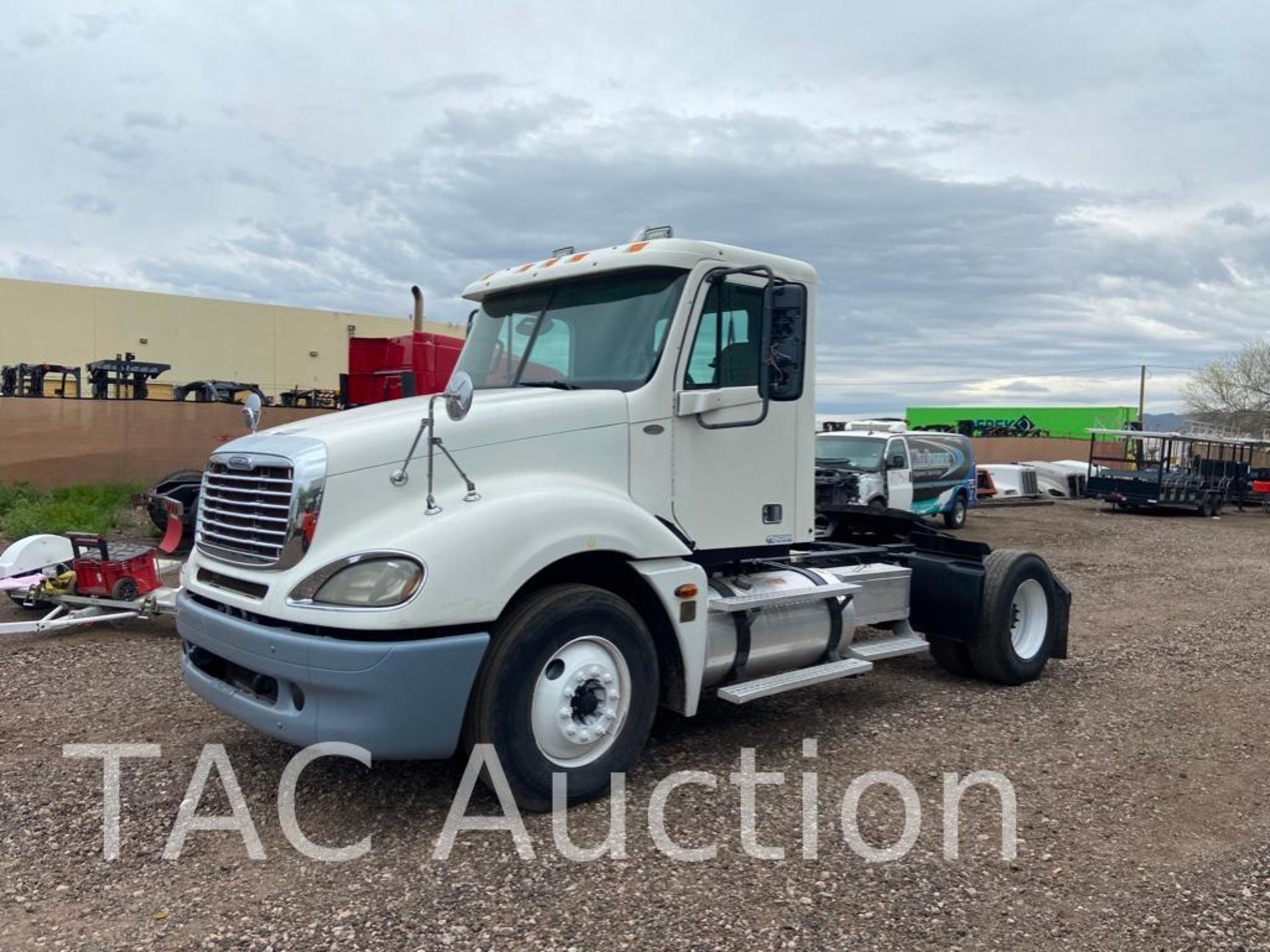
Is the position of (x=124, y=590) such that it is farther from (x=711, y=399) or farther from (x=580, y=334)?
(x=711, y=399)

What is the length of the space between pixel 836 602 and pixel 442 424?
266 centimetres

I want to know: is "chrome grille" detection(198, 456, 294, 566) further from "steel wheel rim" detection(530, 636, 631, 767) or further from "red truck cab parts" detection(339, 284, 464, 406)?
"red truck cab parts" detection(339, 284, 464, 406)

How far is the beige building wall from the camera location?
116 ft

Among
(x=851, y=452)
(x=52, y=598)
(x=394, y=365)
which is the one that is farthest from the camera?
(x=851, y=452)

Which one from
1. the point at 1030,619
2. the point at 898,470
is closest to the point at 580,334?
the point at 1030,619

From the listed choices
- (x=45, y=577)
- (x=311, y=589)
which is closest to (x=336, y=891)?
(x=311, y=589)

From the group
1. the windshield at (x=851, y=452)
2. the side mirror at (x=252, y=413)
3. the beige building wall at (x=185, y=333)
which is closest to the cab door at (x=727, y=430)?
the side mirror at (x=252, y=413)

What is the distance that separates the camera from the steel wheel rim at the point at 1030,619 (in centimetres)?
717

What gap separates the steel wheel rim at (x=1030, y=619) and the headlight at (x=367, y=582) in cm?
477

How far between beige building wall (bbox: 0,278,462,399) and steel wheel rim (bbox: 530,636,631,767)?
3021 cm

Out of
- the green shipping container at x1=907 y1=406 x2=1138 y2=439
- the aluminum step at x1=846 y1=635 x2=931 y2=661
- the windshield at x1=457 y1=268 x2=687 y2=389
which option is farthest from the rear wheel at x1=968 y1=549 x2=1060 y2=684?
the green shipping container at x1=907 y1=406 x2=1138 y2=439

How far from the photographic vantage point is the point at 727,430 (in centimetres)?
540

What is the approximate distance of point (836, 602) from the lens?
19.4 ft

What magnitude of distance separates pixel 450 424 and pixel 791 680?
2276 mm
